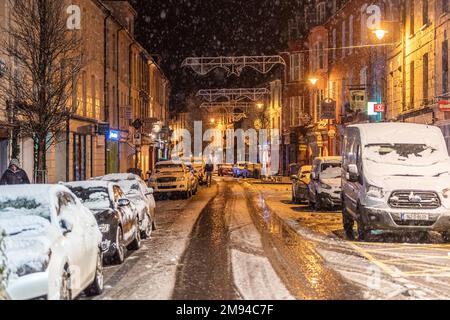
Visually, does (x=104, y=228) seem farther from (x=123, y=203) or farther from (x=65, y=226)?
(x=65, y=226)

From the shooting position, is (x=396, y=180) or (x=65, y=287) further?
(x=396, y=180)

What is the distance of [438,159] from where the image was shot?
14977 mm

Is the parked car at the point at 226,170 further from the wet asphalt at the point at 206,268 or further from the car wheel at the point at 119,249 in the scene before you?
the car wheel at the point at 119,249

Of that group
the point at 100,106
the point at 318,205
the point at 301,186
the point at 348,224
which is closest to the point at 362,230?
the point at 348,224

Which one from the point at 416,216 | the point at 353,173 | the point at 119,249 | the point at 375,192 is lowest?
the point at 119,249

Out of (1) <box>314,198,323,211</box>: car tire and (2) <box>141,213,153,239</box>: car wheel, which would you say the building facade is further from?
(1) <box>314,198,323,211</box>: car tire

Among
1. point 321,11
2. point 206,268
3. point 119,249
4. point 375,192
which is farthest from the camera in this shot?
point 321,11

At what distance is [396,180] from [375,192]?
0.53 m

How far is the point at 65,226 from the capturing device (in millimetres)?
7934

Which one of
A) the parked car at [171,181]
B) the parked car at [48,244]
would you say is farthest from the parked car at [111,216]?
the parked car at [171,181]

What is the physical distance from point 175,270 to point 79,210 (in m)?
2.09

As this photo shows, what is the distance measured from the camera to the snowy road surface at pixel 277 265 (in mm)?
8680

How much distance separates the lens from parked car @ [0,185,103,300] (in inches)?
267
